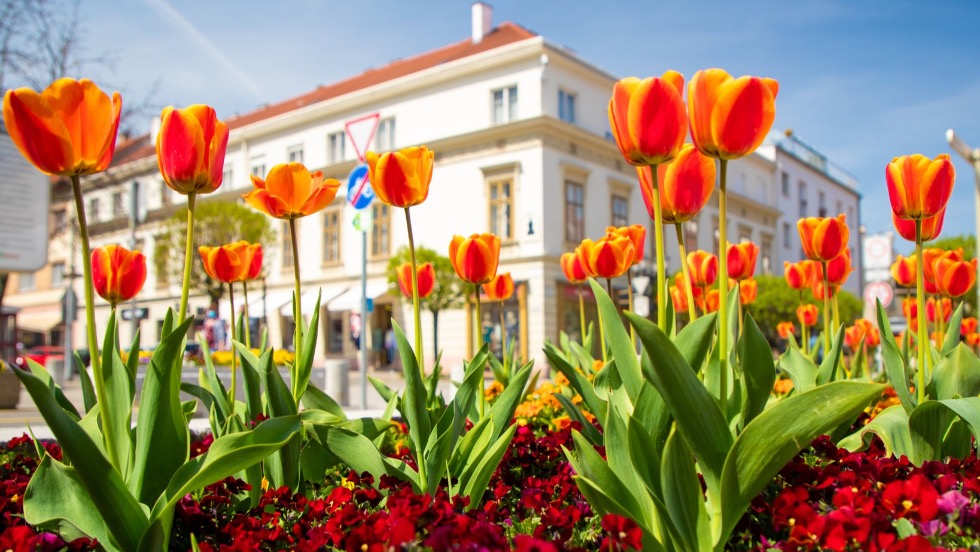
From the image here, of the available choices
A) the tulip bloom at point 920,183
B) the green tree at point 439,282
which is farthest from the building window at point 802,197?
the tulip bloom at point 920,183

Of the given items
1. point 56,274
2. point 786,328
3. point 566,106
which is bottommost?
point 786,328

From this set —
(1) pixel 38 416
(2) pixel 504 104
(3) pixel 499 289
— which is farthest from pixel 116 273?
(2) pixel 504 104

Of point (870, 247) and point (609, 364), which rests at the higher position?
point (870, 247)

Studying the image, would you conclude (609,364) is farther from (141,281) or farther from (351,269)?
(351,269)

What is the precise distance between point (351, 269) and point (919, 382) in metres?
26.7

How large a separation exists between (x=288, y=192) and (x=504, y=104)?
74.6 feet

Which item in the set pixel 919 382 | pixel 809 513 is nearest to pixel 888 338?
pixel 919 382

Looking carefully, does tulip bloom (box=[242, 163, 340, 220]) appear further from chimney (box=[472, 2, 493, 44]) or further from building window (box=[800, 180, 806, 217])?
building window (box=[800, 180, 806, 217])

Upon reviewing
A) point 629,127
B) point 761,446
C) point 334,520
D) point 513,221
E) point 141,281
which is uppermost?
point 513,221

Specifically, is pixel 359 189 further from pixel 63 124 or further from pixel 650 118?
pixel 650 118

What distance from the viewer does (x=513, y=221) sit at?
79.9 ft

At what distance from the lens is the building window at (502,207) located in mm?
24406

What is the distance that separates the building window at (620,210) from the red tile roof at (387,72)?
6066mm

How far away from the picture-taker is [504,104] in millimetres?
24453
